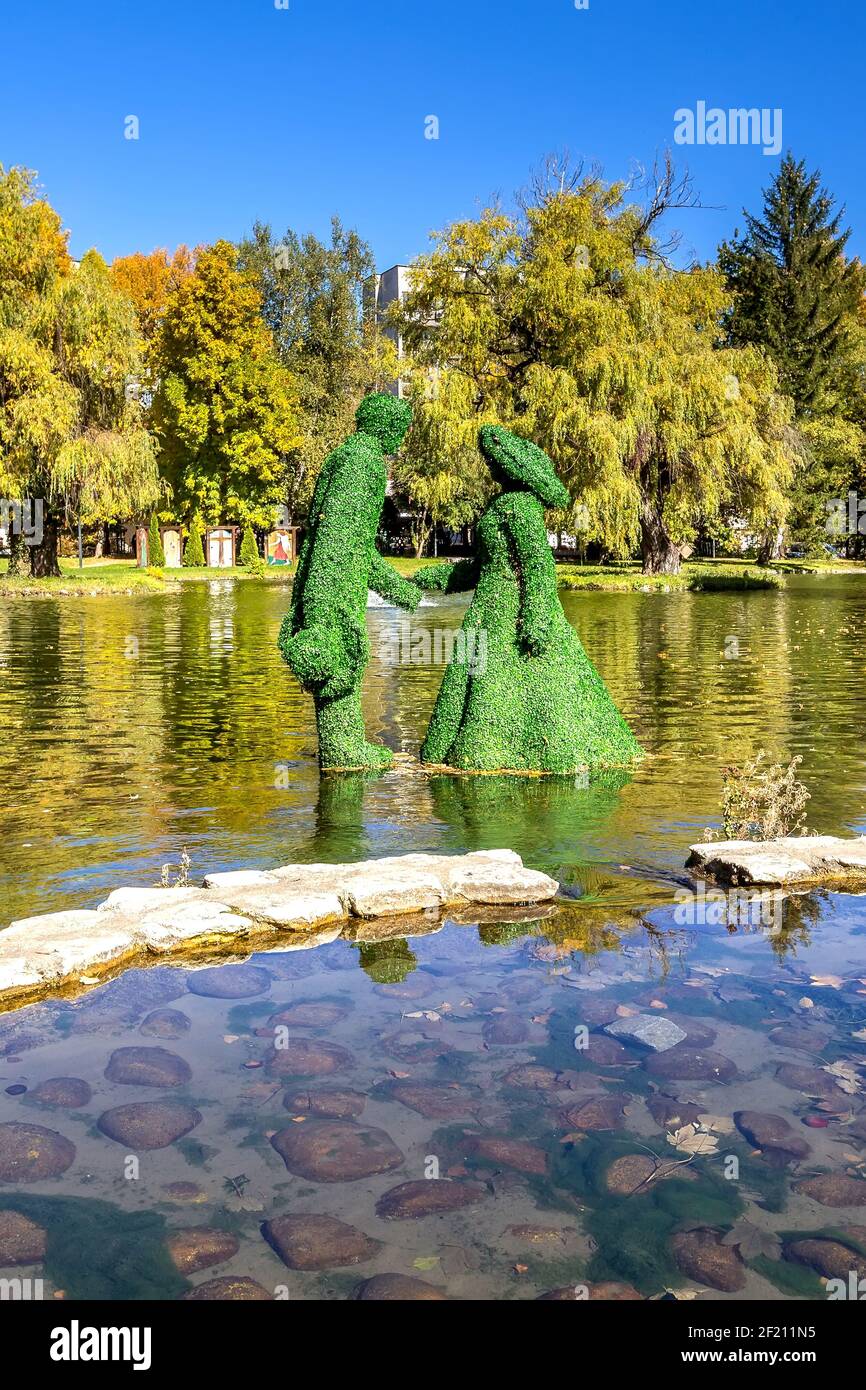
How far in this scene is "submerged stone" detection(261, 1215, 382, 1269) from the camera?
347 cm

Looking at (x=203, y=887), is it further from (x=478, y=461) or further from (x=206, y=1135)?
(x=478, y=461)

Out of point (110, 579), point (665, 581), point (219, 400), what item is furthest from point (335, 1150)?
point (219, 400)

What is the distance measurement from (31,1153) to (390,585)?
6.17m

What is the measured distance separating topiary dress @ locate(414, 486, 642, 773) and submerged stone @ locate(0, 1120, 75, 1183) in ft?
18.8

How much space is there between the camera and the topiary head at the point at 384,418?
9562 millimetres

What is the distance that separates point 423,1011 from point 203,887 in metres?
1.85

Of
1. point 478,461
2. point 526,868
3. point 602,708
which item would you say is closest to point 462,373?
point 478,461

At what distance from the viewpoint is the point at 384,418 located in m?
9.59

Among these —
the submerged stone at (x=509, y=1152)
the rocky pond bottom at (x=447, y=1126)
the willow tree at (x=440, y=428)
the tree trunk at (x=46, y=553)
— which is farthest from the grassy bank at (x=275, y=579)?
the submerged stone at (x=509, y=1152)

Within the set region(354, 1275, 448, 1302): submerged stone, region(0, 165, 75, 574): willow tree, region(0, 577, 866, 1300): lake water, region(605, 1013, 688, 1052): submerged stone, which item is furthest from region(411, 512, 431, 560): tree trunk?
region(354, 1275, 448, 1302): submerged stone

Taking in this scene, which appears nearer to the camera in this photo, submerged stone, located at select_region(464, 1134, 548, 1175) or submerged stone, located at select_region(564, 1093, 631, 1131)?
submerged stone, located at select_region(464, 1134, 548, 1175)

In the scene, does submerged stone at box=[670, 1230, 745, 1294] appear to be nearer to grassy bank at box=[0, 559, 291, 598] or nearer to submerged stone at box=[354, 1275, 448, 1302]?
submerged stone at box=[354, 1275, 448, 1302]

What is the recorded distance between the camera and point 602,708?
9.70 metres

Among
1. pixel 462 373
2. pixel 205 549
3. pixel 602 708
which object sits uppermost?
pixel 462 373
